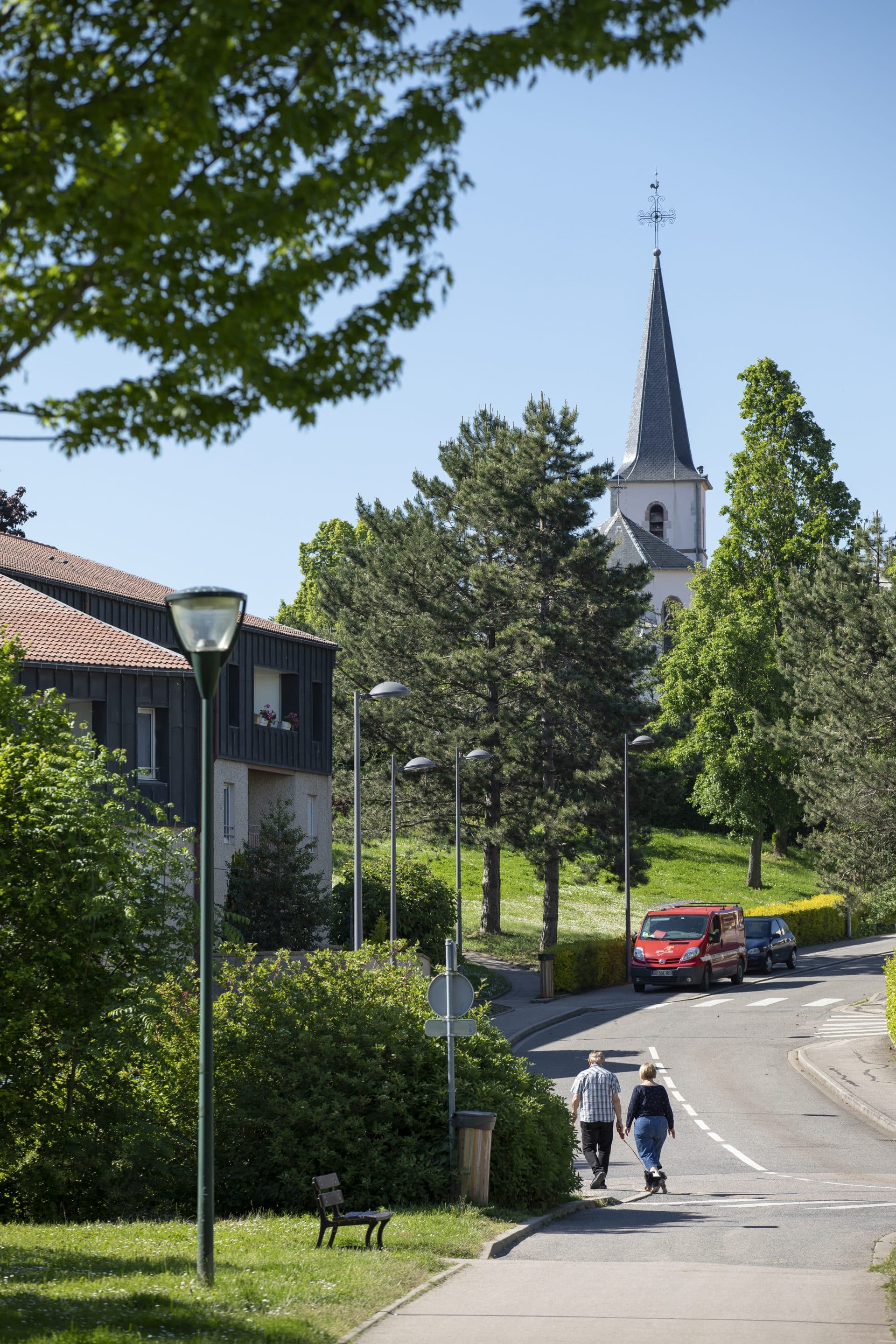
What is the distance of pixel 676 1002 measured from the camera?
41.3m

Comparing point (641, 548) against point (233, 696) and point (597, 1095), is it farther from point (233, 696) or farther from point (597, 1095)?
point (597, 1095)

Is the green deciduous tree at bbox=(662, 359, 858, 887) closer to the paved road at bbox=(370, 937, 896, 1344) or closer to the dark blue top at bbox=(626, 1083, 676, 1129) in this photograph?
the paved road at bbox=(370, 937, 896, 1344)

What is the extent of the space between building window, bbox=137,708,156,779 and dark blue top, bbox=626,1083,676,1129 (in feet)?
57.8

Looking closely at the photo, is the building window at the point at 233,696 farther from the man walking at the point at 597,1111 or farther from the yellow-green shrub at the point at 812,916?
the yellow-green shrub at the point at 812,916

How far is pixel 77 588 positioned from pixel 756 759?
3506 cm

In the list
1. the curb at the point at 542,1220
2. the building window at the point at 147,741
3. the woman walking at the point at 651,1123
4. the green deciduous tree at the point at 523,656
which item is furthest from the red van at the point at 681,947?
the woman walking at the point at 651,1123

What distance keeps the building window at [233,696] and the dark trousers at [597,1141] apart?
20538mm

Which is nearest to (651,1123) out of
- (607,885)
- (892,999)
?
(892,999)

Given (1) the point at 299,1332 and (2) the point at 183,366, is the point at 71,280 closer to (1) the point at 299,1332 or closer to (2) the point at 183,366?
(2) the point at 183,366

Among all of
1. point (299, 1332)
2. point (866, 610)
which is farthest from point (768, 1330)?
point (866, 610)

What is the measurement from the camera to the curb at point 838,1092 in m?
24.1

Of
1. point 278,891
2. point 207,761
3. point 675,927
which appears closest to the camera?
point 207,761

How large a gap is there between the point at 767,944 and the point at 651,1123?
31.5 metres

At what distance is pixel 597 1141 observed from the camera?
18.8 meters
